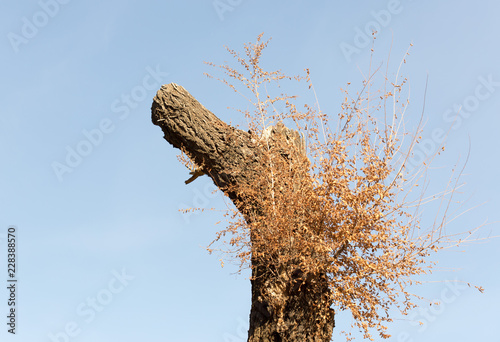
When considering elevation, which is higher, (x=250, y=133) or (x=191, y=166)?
(x=250, y=133)

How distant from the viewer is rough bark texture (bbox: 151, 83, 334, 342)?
6.24 m

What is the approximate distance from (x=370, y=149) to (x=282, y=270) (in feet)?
6.37

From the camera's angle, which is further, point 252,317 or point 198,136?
point 198,136

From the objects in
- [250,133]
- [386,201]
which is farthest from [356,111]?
[250,133]

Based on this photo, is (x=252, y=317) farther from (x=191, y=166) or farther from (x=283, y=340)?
(x=191, y=166)

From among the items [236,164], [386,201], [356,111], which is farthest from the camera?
[236,164]

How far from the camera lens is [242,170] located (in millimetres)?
7285

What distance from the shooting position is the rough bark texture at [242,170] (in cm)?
624

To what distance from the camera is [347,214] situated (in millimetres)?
5926

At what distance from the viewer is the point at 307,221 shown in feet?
20.5

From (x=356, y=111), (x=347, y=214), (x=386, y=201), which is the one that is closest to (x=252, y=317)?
(x=347, y=214)

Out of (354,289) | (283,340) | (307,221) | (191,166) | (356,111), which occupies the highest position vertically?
(356,111)

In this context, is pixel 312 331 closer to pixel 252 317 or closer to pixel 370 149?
pixel 252 317

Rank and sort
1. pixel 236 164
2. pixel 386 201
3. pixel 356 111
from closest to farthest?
pixel 386 201 < pixel 356 111 < pixel 236 164
